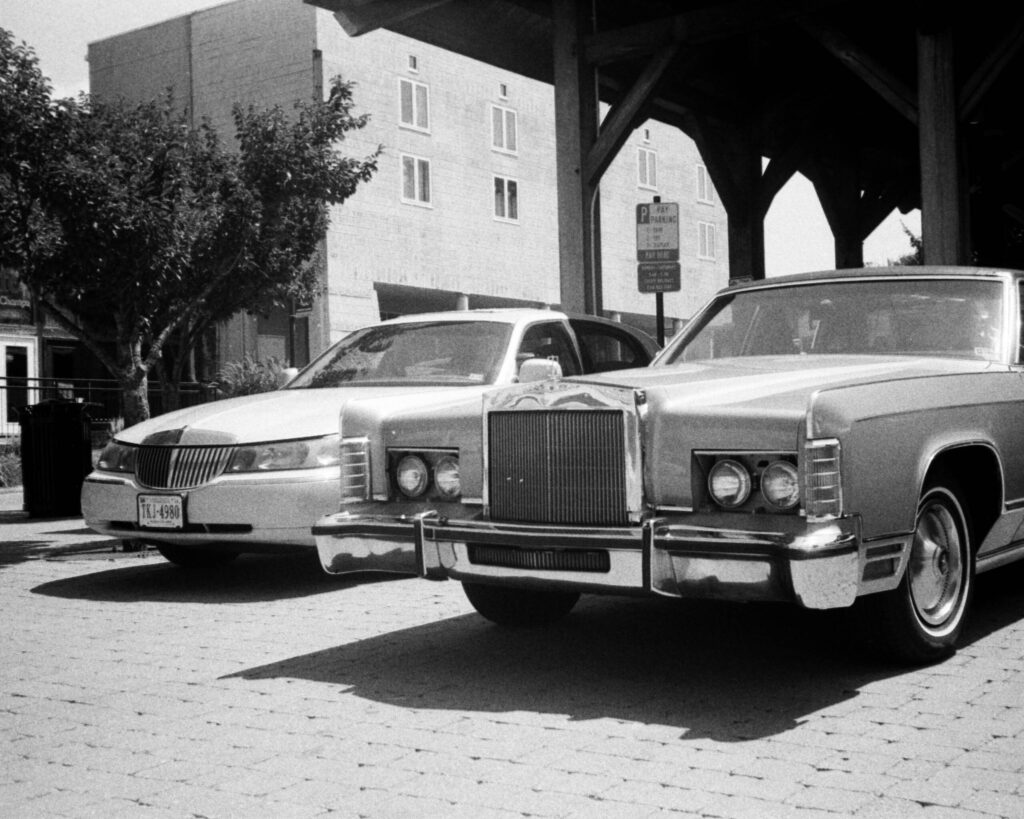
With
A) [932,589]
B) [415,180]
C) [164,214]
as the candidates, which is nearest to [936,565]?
[932,589]

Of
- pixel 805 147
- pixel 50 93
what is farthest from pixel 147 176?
pixel 805 147

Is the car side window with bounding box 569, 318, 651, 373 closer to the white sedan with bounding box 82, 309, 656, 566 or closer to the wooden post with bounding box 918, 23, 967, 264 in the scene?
the white sedan with bounding box 82, 309, 656, 566

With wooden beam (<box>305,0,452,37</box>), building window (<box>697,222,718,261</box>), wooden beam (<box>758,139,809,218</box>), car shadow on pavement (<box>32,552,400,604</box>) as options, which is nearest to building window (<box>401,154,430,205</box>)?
building window (<box>697,222,718,261</box>)

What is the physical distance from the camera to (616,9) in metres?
14.6

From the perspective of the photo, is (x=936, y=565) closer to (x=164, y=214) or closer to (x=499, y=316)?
(x=499, y=316)

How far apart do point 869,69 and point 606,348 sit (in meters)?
4.91

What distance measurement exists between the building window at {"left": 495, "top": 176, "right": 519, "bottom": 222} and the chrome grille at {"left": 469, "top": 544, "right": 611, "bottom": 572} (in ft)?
114

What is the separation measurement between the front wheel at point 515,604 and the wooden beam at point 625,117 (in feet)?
24.7

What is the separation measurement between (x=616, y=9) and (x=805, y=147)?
5699 mm

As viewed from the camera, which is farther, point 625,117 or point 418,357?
point 625,117

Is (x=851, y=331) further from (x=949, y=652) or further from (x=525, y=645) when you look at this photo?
(x=525, y=645)

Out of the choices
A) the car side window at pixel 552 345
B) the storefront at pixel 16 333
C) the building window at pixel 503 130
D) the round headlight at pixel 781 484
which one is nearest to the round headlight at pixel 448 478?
the round headlight at pixel 781 484

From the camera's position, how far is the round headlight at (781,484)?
453 cm

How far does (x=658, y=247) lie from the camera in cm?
1248
